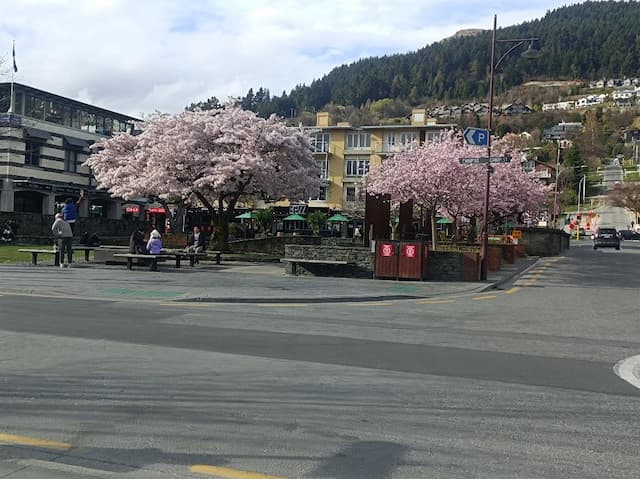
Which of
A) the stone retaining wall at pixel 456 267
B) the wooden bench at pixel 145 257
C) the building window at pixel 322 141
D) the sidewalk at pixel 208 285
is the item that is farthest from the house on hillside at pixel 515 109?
the wooden bench at pixel 145 257

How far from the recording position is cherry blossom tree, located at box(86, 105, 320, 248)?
1184 inches

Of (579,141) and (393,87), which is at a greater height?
(393,87)

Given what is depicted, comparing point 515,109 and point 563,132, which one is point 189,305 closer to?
point 563,132

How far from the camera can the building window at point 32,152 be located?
51.7 meters

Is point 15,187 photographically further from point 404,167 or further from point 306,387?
point 306,387

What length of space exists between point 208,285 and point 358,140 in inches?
2381

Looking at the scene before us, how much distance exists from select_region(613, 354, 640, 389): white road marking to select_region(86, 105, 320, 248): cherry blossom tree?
70.7 feet

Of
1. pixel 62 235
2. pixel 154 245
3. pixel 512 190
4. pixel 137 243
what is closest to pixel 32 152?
pixel 137 243

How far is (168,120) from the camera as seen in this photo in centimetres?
3275

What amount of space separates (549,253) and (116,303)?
36.8 metres

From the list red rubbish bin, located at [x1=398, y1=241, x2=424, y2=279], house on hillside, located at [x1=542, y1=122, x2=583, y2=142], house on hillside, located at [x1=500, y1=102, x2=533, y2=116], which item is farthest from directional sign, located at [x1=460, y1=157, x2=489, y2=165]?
house on hillside, located at [x1=500, y1=102, x2=533, y2=116]

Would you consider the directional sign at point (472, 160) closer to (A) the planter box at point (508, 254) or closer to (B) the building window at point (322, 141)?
(A) the planter box at point (508, 254)

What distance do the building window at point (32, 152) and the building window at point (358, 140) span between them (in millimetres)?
35082

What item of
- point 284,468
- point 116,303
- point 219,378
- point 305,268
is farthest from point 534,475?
point 305,268
